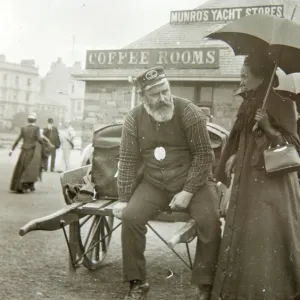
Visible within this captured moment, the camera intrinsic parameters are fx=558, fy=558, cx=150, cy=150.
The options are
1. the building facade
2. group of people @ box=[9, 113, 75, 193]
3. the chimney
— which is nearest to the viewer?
group of people @ box=[9, 113, 75, 193]

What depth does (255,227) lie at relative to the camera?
150 inches

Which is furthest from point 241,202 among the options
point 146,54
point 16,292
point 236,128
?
point 146,54

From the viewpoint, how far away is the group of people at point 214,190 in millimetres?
3760

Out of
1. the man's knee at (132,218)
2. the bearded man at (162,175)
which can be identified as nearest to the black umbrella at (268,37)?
the bearded man at (162,175)

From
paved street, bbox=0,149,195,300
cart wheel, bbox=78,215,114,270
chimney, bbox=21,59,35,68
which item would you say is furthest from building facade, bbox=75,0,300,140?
chimney, bbox=21,59,35,68

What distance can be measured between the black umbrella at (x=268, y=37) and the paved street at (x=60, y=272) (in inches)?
78.2

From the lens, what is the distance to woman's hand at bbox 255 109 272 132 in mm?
3789

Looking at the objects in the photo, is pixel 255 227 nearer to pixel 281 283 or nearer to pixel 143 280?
pixel 281 283

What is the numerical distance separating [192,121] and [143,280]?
126 centimetres

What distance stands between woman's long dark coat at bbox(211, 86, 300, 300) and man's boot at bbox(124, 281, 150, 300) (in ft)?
1.75

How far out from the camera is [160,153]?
4367 mm

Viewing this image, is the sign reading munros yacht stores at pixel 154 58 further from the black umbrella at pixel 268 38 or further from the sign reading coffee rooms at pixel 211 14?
the black umbrella at pixel 268 38

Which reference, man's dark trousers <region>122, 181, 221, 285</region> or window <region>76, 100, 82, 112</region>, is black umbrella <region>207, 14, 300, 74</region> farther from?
window <region>76, 100, 82, 112</region>

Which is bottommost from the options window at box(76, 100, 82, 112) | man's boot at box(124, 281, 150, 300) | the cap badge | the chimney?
man's boot at box(124, 281, 150, 300)
